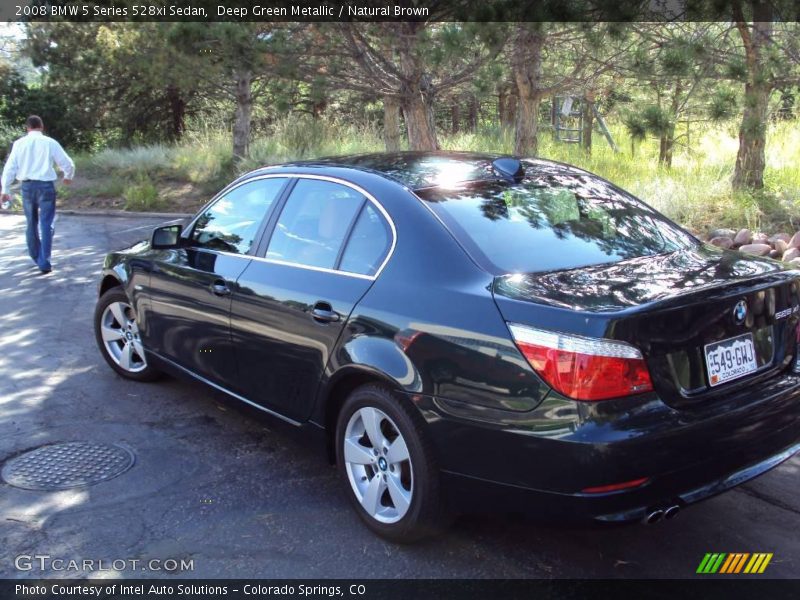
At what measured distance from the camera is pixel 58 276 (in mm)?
9773

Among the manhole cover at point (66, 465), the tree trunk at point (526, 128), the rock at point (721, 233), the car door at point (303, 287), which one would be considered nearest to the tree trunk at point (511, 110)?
the tree trunk at point (526, 128)

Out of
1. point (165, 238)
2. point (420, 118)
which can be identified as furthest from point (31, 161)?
point (165, 238)

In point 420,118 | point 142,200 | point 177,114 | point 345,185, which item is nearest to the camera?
point 345,185

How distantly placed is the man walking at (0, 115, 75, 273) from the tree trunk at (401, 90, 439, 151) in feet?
15.7

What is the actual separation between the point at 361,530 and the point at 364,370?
80 centimetres

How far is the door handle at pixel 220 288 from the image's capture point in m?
4.50

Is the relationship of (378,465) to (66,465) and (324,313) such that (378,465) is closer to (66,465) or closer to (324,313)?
(324,313)

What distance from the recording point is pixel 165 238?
207 inches

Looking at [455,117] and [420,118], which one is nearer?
[420,118]

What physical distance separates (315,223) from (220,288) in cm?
72

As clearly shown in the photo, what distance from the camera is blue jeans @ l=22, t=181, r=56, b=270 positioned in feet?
32.4

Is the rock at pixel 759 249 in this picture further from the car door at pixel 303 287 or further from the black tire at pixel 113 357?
the black tire at pixel 113 357

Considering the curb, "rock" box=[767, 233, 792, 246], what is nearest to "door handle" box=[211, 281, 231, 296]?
"rock" box=[767, 233, 792, 246]

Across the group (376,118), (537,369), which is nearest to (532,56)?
(537,369)
